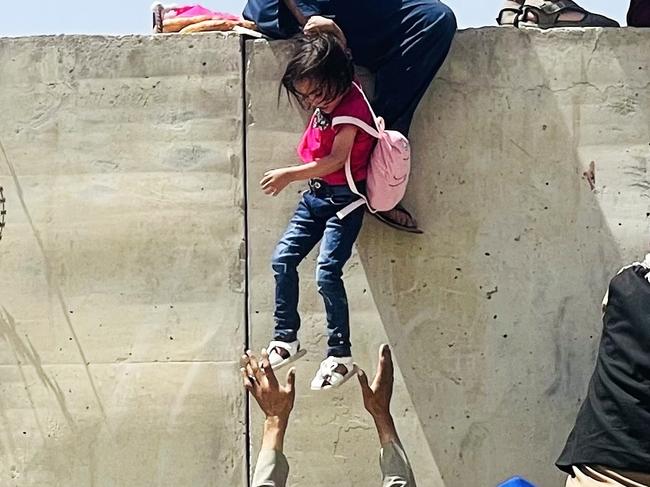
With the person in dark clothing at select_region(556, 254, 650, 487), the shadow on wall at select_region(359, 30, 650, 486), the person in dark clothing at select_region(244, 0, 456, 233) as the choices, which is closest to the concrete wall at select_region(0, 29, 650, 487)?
the shadow on wall at select_region(359, 30, 650, 486)

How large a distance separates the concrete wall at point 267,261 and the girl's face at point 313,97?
0.40m

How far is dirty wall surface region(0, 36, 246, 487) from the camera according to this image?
15.4 ft

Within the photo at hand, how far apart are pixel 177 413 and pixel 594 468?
1716 millimetres

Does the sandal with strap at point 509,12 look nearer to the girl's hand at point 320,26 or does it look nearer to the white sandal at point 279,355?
the girl's hand at point 320,26

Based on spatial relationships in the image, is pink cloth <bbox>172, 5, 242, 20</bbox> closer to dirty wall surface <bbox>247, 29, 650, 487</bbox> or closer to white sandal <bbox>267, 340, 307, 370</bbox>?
dirty wall surface <bbox>247, 29, 650, 487</bbox>

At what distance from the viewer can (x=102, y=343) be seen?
4.71 m

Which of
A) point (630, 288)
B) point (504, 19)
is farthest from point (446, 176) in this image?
point (630, 288)

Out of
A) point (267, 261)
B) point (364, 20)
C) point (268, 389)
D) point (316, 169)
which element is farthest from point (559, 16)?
point (268, 389)

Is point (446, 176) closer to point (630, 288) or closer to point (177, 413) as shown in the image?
point (630, 288)

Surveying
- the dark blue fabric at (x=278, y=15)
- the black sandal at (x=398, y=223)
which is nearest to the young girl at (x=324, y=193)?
the black sandal at (x=398, y=223)

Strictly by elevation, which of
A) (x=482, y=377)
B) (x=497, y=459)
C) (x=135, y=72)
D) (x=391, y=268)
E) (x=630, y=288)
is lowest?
(x=497, y=459)

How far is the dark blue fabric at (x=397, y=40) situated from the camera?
4.46 meters

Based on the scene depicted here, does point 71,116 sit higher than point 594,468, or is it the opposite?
point 71,116

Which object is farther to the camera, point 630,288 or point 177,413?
point 177,413
